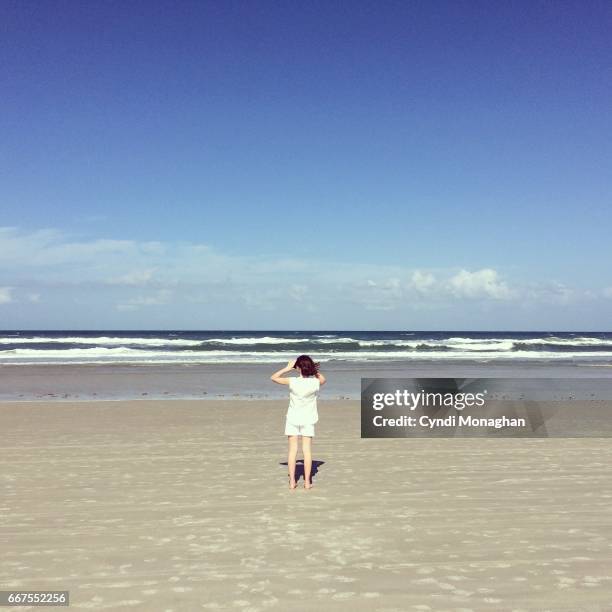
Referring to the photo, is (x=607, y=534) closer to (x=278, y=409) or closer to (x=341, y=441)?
(x=341, y=441)

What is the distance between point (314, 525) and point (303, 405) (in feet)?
5.95

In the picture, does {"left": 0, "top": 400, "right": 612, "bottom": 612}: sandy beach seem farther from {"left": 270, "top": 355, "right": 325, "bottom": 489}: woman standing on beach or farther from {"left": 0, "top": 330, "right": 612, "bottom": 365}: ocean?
{"left": 0, "top": 330, "right": 612, "bottom": 365}: ocean

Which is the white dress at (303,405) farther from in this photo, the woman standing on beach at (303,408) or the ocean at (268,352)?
the ocean at (268,352)

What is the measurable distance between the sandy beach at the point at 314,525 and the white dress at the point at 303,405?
767mm

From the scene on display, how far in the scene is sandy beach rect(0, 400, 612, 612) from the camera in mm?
4465

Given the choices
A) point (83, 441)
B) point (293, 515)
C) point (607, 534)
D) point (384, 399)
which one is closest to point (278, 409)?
point (384, 399)

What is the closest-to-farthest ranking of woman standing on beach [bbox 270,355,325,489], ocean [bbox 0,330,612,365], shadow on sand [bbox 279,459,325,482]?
woman standing on beach [bbox 270,355,325,489]
shadow on sand [bbox 279,459,325,482]
ocean [bbox 0,330,612,365]

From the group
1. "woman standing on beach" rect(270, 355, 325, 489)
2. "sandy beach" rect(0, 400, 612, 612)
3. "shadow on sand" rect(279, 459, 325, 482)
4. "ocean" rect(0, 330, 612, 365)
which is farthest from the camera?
"ocean" rect(0, 330, 612, 365)

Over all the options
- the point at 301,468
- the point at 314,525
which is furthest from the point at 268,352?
the point at 314,525

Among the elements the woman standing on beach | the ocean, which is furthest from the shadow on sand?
the ocean

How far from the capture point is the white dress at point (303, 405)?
747 centimetres

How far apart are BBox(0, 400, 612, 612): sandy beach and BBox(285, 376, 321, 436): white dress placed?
767mm

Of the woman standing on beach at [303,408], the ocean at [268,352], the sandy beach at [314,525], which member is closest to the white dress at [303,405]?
the woman standing on beach at [303,408]

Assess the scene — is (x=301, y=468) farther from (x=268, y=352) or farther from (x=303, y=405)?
(x=268, y=352)
